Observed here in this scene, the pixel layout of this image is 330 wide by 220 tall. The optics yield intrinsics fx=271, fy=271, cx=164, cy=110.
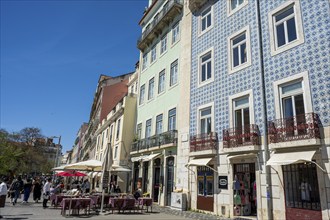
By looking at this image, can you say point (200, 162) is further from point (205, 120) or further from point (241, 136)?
point (241, 136)

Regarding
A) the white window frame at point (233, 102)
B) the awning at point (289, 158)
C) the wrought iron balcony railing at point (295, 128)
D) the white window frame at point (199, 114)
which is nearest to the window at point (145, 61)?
the white window frame at point (199, 114)

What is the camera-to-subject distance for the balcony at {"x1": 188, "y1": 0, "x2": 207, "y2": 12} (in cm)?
1745

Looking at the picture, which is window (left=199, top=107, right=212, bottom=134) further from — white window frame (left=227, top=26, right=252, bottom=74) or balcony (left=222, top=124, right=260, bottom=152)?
white window frame (left=227, top=26, right=252, bottom=74)

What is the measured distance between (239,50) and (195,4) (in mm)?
5970

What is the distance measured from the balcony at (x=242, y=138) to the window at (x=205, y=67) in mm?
3826

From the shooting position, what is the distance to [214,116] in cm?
1421

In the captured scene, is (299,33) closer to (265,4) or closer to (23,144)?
(265,4)

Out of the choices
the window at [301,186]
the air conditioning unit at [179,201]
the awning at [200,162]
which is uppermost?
the awning at [200,162]

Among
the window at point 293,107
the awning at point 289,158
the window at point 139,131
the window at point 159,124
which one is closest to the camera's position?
the awning at point 289,158

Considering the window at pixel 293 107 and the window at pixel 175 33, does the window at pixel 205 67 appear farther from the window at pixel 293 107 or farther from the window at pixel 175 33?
the window at pixel 293 107

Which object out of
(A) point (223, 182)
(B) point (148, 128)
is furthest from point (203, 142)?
(B) point (148, 128)

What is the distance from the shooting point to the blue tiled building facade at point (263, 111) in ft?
31.3

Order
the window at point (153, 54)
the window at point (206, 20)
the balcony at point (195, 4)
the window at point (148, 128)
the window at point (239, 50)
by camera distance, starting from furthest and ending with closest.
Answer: the window at point (153, 54)
the window at point (148, 128)
the balcony at point (195, 4)
the window at point (206, 20)
the window at point (239, 50)

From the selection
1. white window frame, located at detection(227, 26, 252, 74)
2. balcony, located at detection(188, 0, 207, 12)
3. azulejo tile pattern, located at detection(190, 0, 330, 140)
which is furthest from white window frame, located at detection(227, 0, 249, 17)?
balcony, located at detection(188, 0, 207, 12)
